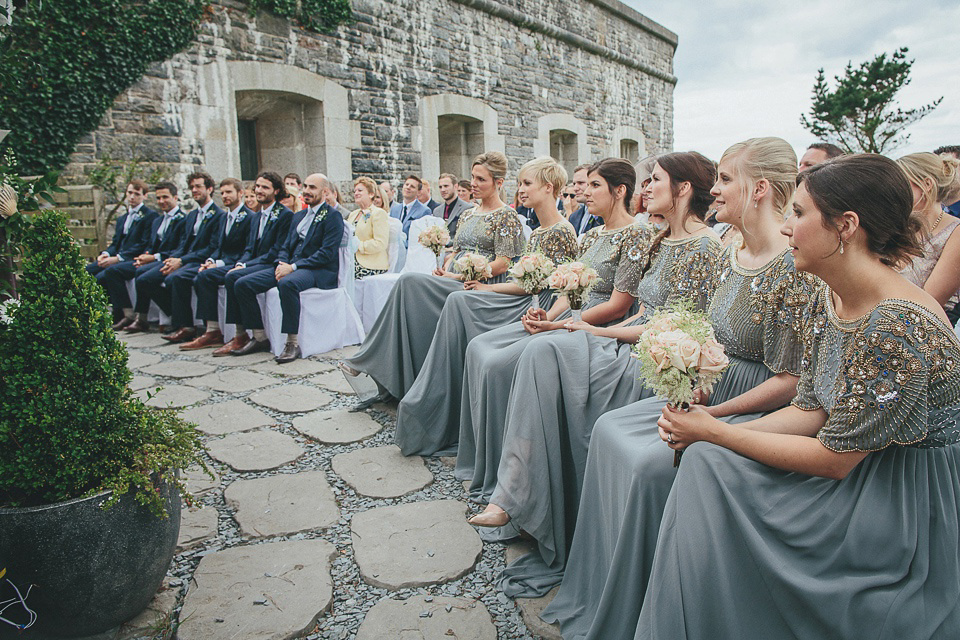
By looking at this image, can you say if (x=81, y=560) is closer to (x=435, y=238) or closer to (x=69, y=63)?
(x=435, y=238)

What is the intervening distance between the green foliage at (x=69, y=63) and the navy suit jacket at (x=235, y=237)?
2377mm

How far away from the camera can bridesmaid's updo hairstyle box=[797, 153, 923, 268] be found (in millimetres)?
1656

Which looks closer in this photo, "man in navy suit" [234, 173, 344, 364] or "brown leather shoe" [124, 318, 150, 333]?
"man in navy suit" [234, 173, 344, 364]

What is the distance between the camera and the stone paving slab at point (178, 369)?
5.82 meters

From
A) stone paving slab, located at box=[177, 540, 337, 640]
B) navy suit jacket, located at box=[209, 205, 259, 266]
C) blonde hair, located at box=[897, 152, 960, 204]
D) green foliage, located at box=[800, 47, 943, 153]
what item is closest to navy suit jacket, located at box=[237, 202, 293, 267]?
navy suit jacket, located at box=[209, 205, 259, 266]

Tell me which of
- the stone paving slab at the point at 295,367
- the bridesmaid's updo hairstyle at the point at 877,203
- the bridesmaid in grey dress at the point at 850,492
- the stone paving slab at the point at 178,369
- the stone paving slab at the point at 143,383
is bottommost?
the stone paving slab at the point at 295,367

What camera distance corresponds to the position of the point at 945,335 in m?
1.56

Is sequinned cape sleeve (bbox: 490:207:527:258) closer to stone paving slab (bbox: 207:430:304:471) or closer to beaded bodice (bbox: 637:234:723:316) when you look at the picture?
beaded bodice (bbox: 637:234:723:316)

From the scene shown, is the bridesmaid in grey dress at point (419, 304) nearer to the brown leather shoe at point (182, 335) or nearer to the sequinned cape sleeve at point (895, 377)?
the sequinned cape sleeve at point (895, 377)

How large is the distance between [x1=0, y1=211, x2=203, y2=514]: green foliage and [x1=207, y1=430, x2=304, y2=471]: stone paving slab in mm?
1490

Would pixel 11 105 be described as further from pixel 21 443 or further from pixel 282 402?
pixel 21 443

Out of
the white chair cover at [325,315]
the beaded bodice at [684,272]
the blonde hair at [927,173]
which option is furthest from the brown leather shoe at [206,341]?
the blonde hair at [927,173]

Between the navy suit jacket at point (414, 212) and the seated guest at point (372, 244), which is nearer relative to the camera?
the seated guest at point (372, 244)

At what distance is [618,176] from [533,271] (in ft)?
2.37
